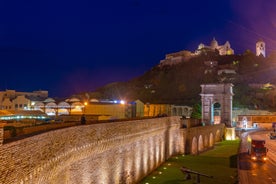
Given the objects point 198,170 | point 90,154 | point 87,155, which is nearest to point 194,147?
point 198,170

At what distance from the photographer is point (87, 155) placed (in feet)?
55.1

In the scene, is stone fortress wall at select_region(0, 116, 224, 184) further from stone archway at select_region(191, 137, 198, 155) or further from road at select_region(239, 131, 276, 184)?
stone archway at select_region(191, 137, 198, 155)

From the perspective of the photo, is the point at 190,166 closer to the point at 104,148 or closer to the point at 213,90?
the point at 104,148

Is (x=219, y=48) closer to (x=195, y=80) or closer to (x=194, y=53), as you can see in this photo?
(x=194, y=53)

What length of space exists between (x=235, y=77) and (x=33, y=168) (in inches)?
5105

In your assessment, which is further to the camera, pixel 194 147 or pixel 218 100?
pixel 218 100

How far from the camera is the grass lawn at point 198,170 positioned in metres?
27.4

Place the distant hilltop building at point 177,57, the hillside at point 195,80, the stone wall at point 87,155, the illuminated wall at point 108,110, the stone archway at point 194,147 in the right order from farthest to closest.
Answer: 1. the distant hilltop building at point 177,57
2. the hillside at point 195,80
3. the illuminated wall at point 108,110
4. the stone archway at point 194,147
5. the stone wall at point 87,155

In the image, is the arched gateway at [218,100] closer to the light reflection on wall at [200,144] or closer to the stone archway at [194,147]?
the light reflection on wall at [200,144]

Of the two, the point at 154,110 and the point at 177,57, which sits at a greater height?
the point at 177,57

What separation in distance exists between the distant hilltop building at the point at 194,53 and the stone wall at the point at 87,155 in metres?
129

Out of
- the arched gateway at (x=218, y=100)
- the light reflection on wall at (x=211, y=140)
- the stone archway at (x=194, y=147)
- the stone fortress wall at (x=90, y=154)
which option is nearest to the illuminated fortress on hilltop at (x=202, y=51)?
the arched gateway at (x=218, y=100)

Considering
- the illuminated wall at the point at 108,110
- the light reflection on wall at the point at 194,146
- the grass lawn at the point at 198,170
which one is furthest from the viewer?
the illuminated wall at the point at 108,110

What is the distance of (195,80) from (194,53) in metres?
32.3
